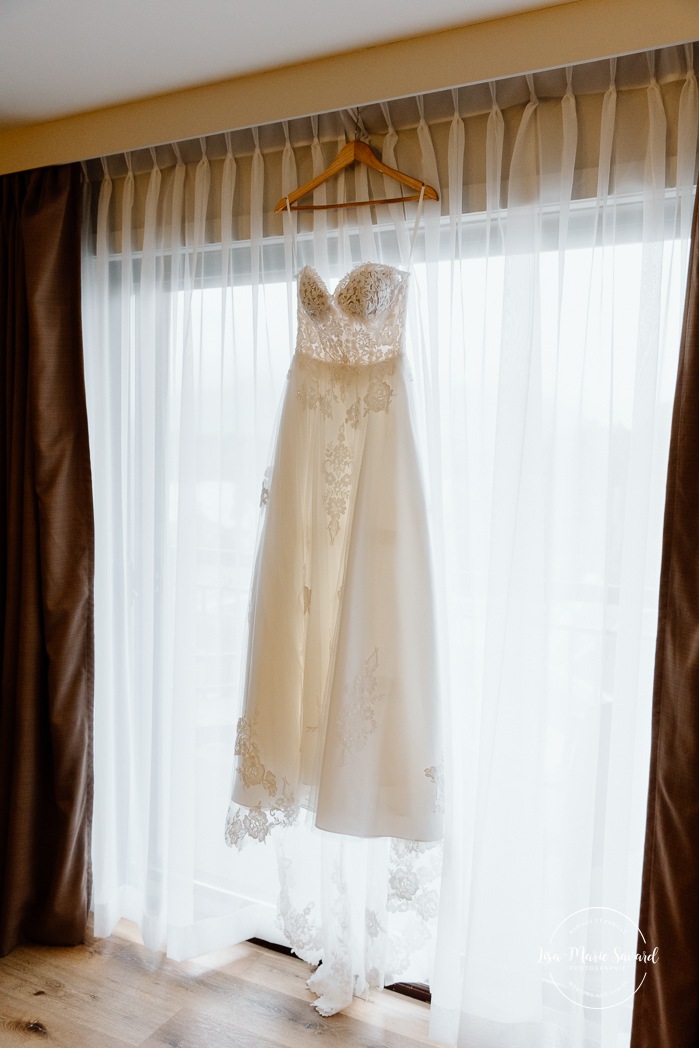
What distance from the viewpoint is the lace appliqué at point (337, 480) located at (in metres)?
1.71

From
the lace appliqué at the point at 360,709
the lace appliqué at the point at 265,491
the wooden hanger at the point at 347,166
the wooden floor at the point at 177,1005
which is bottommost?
the wooden floor at the point at 177,1005

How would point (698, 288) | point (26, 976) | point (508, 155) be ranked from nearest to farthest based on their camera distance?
point (698, 288) < point (508, 155) < point (26, 976)

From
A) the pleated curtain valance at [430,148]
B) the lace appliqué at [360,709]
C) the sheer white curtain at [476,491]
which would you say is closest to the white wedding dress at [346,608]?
the lace appliqué at [360,709]

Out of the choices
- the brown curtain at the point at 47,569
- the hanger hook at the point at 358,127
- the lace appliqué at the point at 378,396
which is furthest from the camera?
the brown curtain at the point at 47,569

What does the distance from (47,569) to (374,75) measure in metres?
1.55

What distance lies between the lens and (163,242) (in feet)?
6.84

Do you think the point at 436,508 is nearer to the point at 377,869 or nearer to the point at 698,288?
the point at 698,288

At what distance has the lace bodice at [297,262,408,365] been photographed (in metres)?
1.62

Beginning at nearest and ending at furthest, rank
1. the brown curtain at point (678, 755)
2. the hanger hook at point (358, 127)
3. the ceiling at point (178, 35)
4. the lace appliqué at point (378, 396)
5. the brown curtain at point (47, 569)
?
the brown curtain at point (678, 755) < the ceiling at point (178, 35) < the lace appliqué at point (378, 396) < the hanger hook at point (358, 127) < the brown curtain at point (47, 569)

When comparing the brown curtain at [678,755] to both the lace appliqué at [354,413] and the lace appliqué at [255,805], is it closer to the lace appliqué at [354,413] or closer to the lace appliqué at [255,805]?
the lace appliqué at [354,413]

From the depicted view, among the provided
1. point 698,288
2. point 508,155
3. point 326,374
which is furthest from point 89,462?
point 698,288

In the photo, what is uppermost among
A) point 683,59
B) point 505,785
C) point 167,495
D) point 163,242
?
point 683,59

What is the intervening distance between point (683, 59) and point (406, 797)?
1629 millimetres

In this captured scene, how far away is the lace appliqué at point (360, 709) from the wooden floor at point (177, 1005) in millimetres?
801
